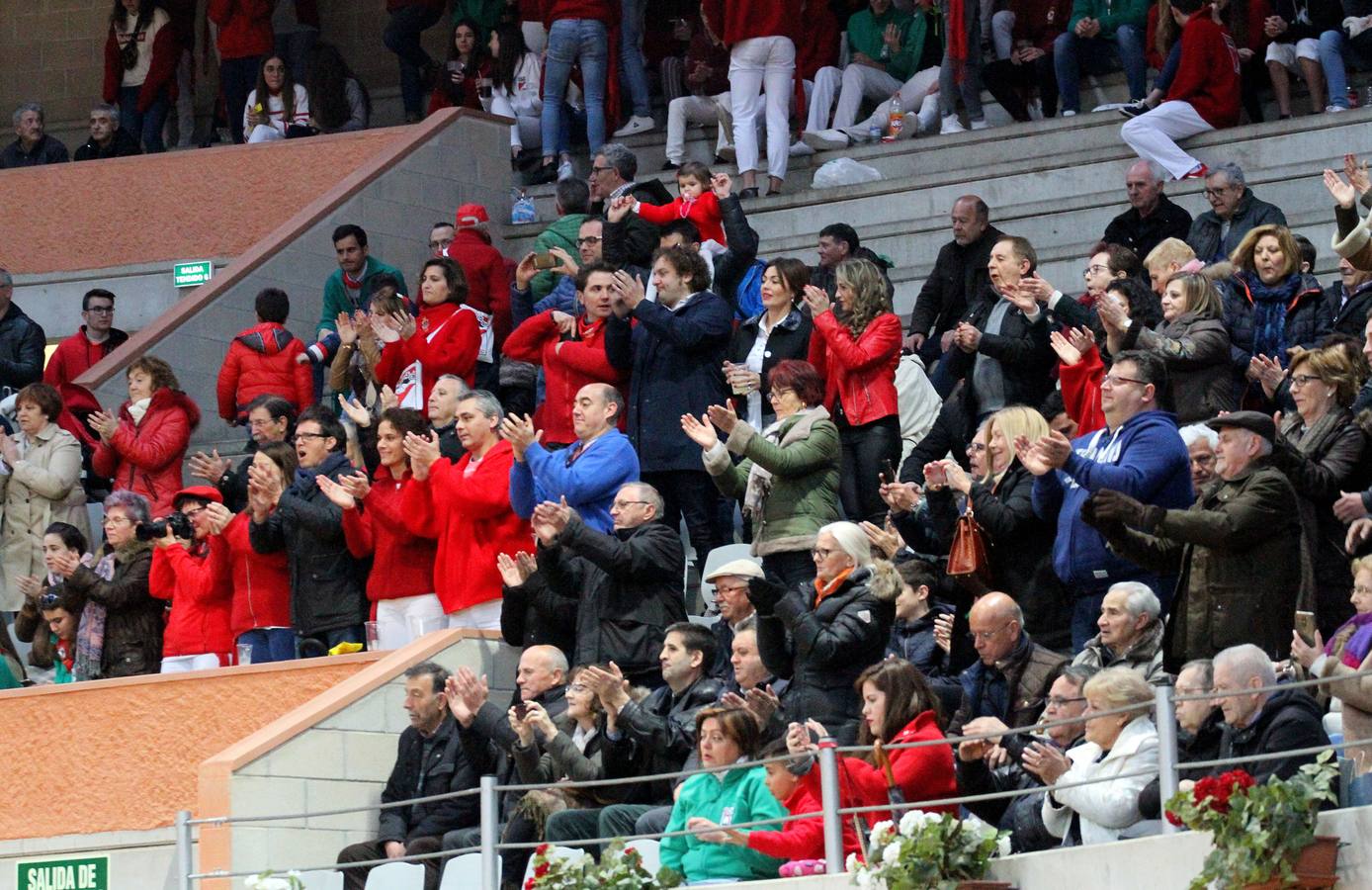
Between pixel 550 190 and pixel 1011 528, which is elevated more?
pixel 550 190

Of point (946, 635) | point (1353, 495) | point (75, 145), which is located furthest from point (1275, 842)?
point (75, 145)

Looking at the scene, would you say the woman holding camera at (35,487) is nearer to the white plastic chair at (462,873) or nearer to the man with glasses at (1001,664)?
the white plastic chair at (462,873)

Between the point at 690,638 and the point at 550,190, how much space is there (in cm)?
768

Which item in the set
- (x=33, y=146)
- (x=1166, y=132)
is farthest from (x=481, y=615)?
(x=33, y=146)

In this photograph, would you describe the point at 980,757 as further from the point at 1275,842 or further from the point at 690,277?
the point at 690,277

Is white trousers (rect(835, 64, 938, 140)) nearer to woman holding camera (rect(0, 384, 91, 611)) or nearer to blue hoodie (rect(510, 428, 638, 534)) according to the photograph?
woman holding camera (rect(0, 384, 91, 611))

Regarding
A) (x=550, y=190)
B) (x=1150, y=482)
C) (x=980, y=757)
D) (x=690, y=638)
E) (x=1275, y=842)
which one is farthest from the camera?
(x=550, y=190)

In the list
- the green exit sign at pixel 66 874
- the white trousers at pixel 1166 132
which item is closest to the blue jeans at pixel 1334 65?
the white trousers at pixel 1166 132

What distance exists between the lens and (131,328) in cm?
1802

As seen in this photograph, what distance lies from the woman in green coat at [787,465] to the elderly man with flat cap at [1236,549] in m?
2.08

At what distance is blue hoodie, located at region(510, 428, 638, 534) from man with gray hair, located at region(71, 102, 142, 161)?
9052mm

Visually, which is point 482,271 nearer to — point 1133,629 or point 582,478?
point 582,478

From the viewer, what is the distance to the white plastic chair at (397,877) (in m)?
Answer: 10.2

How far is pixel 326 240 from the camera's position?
17.1 m
